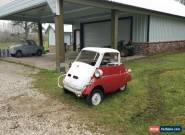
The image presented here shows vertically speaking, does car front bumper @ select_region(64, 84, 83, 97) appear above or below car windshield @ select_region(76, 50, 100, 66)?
below

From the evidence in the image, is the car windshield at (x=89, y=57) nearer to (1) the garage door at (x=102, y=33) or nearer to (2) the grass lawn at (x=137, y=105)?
(2) the grass lawn at (x=137, y=105)

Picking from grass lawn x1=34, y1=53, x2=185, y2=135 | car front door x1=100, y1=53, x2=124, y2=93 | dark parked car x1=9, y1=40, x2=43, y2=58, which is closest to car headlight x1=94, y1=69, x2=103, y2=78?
car front door x1=100, y1=53, x2=124, y2=93

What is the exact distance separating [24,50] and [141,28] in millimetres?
9786

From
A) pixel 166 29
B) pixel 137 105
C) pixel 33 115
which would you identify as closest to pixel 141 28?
pixel 166 29

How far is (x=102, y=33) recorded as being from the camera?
2111 cm

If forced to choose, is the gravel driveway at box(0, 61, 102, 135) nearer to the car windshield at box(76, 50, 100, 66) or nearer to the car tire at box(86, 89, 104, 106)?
the car tire at box(86, 89, 104, 106)

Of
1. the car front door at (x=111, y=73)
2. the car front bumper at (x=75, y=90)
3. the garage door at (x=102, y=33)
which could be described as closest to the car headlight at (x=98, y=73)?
the car front door at (x=111, y=73)

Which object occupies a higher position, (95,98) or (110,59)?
(110,59)

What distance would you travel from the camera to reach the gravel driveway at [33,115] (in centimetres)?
453

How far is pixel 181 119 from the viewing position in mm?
5051

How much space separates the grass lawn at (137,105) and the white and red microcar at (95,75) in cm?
32

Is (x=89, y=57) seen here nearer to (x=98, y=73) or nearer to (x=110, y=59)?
(x=110, y=59)

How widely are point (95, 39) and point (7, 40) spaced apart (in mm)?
29855

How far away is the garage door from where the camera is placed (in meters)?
18.6
